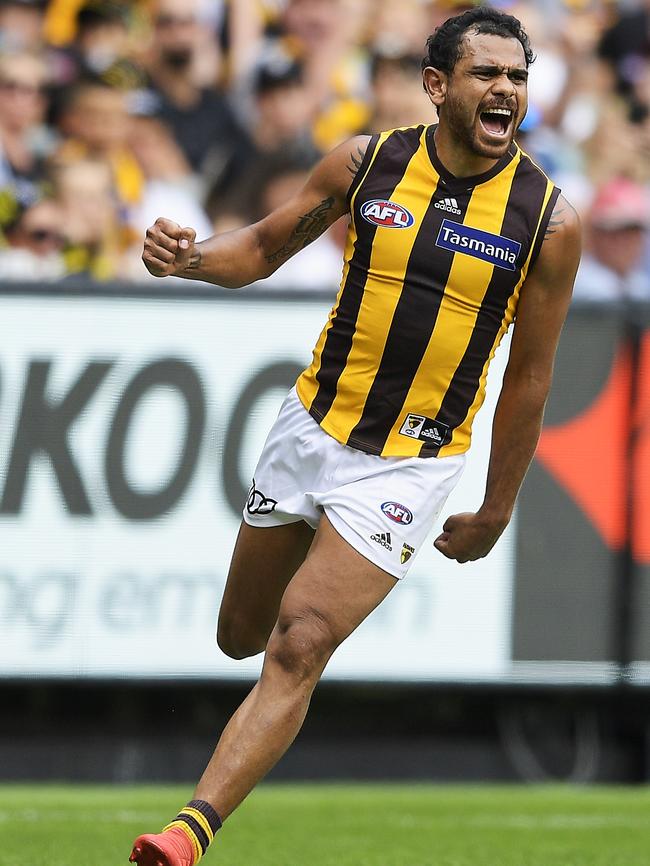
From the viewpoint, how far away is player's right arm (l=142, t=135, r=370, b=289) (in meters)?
4.42

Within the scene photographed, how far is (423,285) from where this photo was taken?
14.3 feet

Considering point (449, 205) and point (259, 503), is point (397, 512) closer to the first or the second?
point (259, 503)

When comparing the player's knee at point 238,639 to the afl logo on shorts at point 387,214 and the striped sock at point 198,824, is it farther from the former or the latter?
the afl logo on shorts at point 387,214

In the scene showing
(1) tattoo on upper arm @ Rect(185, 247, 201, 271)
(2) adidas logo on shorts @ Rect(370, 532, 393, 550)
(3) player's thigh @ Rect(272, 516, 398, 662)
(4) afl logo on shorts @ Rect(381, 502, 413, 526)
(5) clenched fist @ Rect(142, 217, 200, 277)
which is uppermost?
A: (5) clenched fist @ Rect(142, 217, 200, 277)

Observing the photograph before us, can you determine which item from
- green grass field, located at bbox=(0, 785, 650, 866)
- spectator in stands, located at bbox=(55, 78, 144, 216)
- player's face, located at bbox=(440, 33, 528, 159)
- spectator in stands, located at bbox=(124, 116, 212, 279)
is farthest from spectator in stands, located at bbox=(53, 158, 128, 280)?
player's face, located at bbox=(440, 33, 528, 159)

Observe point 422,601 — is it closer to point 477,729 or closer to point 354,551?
point 477,729

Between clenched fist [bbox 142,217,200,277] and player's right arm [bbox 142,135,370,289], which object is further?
player's right arm [bbox 142,135,370,289]

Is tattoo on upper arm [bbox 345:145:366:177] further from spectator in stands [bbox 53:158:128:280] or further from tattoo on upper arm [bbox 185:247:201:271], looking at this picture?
spectator in stands [bbox 53:158:128:280]

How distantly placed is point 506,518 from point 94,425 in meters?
3.41

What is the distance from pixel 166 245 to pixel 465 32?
39.2 inches

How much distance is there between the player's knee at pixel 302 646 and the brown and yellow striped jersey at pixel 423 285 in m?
0.55

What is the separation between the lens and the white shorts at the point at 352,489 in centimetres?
429

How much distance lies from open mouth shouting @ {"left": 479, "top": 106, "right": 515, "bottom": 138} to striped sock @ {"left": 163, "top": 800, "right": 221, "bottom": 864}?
6.23ft

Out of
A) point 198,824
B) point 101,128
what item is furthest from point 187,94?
point 198,824
